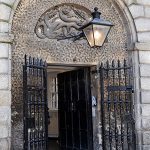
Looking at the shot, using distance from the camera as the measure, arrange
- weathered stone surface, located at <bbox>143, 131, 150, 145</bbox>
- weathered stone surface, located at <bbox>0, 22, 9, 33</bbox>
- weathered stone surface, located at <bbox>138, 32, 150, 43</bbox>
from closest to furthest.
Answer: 1. weathered stone surface, located at <bbox>0, 22, 9, 33</bbox>
2. weathered stone surface, located at <bbox>143, 131, 150, 145</bbox>
3. weathered stone surface, located at <bbox>138, 32, 150, 43</bbox>

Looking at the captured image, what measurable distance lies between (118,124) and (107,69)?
46.1 inches

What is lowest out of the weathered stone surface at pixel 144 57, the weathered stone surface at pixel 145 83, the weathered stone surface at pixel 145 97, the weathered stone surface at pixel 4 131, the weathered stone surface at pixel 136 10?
the weathered stone surface at pixel 4 131

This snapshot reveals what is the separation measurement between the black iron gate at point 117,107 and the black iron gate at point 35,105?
1.18 meters

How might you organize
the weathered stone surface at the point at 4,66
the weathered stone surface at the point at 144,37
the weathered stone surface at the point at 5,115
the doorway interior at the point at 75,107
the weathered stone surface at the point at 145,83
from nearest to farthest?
the weathered stone surface at the point at 5,115 → the weathered stone surface at the point at 4,66 → the weathered stone surface at the point at 145,83 → the weathered stone surface at the point at 144,37 → the doorway interior at the point at 75,107

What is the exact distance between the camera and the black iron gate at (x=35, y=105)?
18.7 ft

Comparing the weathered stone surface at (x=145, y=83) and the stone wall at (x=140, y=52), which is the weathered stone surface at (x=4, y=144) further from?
the weathered stone surface at (x=145, y=83)

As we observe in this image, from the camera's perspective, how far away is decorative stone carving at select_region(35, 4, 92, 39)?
21.3 feet

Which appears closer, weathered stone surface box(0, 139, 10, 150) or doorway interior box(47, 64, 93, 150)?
weathered stone surface box(0, 139, 10, 150)

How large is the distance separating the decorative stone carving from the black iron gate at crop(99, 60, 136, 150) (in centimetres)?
98

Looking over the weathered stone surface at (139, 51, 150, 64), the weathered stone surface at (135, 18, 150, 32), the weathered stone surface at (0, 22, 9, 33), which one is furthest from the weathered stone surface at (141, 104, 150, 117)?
the weathered stone surface at (0, 22, 9, 33)

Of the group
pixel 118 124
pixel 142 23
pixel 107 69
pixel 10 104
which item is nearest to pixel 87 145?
pixel 118 124

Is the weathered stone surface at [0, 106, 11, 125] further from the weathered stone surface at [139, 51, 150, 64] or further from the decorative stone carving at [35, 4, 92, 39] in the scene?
the weathered stone surface at [139, 51, 150, 64]

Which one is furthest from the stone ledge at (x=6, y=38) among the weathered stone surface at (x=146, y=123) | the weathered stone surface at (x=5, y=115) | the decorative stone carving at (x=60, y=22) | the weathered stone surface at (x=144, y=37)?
the weathered stone surface at (x=146, y=123)

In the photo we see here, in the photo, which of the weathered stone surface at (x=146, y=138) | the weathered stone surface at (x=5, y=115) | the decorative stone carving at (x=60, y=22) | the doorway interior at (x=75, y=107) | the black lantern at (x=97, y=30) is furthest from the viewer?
the doorway interior at (x=75, y=107)
